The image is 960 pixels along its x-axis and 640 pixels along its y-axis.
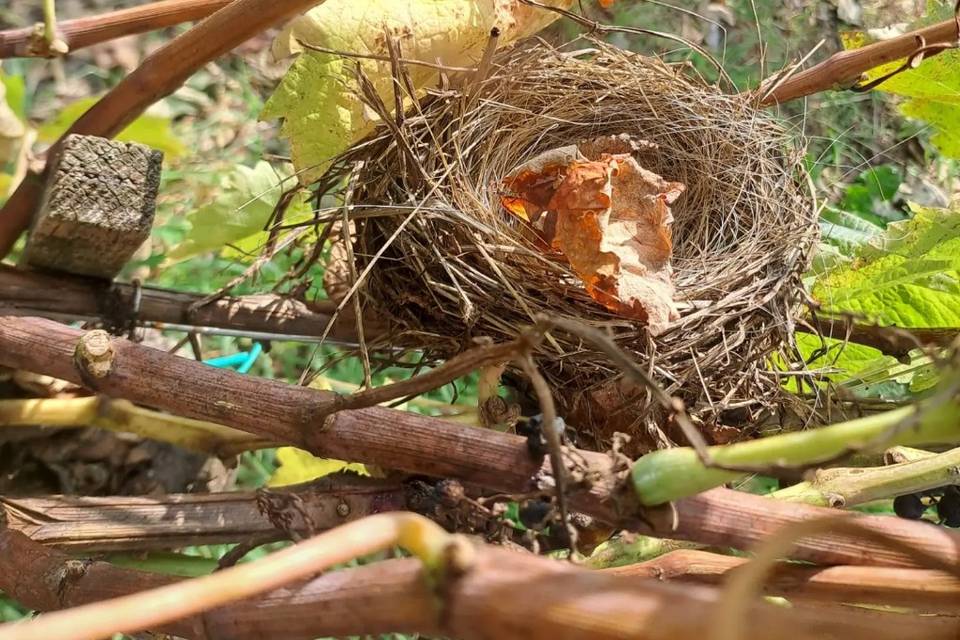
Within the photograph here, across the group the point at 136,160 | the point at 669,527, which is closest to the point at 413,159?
the point at 136,160

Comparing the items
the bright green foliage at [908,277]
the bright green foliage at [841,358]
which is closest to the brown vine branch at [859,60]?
the bright green foliage at [908,277]

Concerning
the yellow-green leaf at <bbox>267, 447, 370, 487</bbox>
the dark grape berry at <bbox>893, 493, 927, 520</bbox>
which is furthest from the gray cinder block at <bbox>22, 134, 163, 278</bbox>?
the dark grape berry at <bbox>893, 493, 927, 520</bbox>

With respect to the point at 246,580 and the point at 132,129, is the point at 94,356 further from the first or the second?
the point at 132,129

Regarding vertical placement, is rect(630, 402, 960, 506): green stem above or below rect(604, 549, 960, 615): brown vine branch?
above

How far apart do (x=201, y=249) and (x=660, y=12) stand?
4.79 ft

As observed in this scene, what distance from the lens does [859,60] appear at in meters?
0.91

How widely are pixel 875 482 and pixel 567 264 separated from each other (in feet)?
1.33

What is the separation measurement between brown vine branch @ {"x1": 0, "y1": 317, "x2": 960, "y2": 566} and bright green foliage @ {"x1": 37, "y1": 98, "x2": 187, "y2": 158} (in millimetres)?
511

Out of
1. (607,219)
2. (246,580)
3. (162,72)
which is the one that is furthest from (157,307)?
(246,580)

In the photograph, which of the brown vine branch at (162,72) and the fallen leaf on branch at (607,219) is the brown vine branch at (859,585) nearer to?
the fallen leaf on branch at (607,219)

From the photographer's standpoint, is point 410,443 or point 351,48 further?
point 351,48

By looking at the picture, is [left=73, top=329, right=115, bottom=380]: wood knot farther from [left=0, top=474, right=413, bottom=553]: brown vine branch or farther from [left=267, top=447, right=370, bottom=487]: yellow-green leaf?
[left=267, top=447, right=370, bottom=487]: yellow-green leaf

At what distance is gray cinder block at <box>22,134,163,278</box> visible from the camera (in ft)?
2.85

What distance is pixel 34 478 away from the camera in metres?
1.10
